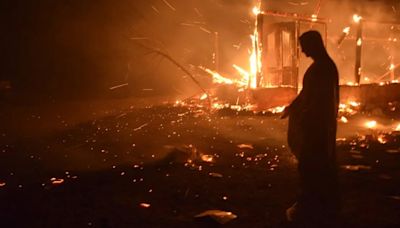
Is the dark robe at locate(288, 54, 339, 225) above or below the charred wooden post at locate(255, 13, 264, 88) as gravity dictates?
below

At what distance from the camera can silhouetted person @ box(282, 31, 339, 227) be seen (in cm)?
364

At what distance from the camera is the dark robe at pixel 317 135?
3.64 metres

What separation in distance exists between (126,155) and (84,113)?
588cm

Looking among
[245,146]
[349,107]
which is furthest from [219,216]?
[349,107]

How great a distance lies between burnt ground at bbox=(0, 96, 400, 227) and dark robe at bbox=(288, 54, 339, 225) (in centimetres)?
43

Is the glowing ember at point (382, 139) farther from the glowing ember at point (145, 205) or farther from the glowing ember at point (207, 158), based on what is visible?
the glowing ember at point (145, 205)

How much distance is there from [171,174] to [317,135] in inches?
99.8

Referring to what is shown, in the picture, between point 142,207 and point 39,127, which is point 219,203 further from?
point 39,127

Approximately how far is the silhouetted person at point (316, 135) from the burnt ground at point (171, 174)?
14.3 inches

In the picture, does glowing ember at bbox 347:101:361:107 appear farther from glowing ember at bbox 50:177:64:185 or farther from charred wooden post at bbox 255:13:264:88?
glowing ember at bbox 50:177:64:185

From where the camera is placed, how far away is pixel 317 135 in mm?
3670

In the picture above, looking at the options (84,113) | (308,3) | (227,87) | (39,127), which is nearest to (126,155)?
(39,127)

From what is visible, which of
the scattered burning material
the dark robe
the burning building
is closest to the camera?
the dark robe

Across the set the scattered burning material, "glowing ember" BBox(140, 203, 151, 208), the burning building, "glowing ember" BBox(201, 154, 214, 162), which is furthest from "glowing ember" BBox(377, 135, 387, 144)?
"glowing ember" BBox(140, 203, 151, 208)
